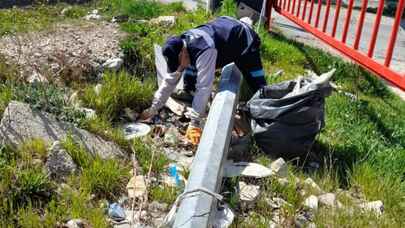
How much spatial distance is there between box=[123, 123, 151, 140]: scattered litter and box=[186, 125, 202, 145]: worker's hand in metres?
0.29

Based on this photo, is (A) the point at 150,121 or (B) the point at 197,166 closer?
(B) the point at 197,166

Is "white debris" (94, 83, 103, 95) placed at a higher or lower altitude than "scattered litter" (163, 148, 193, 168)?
higher

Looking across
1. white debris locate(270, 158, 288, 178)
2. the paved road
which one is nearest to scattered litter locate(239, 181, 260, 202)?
white debris locate(270, 158, 288, 178)

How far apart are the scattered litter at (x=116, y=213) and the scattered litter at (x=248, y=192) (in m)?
0.66

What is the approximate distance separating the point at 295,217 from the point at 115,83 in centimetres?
172

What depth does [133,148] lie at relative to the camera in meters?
3.10

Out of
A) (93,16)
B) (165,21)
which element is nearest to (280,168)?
(165,21)

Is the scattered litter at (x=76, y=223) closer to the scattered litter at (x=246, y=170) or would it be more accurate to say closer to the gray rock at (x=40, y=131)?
the gray rock at (x=40, y=131)

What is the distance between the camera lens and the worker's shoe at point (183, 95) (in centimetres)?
416

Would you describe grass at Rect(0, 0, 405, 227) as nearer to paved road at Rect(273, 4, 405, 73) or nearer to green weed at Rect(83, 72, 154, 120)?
green weed at Rect(83, 72, 154, 120)

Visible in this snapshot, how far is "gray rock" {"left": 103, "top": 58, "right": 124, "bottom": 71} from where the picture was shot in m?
4.20

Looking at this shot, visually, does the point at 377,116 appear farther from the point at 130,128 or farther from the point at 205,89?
the point at 130,128

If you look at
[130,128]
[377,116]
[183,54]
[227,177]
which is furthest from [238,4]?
[227,177]

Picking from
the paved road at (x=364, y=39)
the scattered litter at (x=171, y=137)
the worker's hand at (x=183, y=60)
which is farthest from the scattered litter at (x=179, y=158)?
the paved road at (x=364, y=39)
